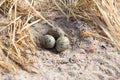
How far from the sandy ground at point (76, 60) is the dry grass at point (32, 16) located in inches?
1.9

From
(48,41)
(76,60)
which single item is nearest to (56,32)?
(48,41)

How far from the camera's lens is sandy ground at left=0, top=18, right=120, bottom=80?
221 centimetres

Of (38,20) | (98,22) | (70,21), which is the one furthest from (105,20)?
(38,20)

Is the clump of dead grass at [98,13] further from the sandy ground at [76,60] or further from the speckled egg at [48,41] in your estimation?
the speckled egg at [48,41]

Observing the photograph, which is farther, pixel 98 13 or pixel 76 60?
pixel 98 13

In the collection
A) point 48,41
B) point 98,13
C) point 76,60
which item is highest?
point 98,13

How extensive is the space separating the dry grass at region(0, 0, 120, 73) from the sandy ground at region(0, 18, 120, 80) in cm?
5

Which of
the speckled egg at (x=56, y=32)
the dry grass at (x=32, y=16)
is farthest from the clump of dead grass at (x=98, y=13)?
the speckled egg at (x=56, y=32)

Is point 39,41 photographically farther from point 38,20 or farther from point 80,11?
point 80,11

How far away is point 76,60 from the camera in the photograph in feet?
7.65

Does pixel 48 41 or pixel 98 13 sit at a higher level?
pixel 98 13

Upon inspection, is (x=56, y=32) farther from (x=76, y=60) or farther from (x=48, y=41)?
(x=76, y=60)

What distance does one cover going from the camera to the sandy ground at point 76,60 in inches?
86.8

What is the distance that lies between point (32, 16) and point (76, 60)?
0.42 meters
